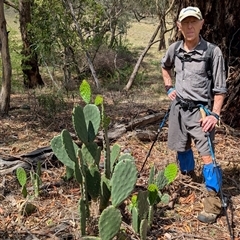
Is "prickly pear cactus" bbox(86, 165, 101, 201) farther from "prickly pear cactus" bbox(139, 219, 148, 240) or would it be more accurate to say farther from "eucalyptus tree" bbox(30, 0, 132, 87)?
"eucalyptus tree" bbox(30, 0, 132, 87)

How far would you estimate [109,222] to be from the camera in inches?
97.8

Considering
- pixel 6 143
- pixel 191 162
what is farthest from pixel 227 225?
pixel 6 143

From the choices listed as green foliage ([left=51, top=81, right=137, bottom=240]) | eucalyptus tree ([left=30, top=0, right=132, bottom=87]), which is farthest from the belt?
eucalyptus tree ([left=30, top=0, right=132, bottom=87])

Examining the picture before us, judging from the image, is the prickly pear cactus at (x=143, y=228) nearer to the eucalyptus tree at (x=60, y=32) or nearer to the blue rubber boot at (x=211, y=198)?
the blue rubber boot at (x=211, y=198)

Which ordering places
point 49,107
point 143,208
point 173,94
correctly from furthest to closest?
point 49,107 → point 173,94 → point 143,208

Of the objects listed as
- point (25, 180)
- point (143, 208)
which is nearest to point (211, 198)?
point (143, 208)

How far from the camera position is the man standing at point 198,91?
3.13 metres

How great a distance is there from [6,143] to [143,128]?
69.7 inches

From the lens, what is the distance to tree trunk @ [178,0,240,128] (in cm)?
480

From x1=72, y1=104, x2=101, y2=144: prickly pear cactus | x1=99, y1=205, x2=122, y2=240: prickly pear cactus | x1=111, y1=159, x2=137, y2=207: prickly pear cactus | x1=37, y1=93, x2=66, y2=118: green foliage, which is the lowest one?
x1=37, y1=93, x2=66, y2=118: green foliage

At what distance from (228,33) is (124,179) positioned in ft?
9.70

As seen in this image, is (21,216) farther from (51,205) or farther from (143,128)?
(143,128)

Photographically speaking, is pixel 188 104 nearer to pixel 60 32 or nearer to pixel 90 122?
pixel 90 122

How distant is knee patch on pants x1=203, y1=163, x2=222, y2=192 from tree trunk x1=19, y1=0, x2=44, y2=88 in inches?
304
